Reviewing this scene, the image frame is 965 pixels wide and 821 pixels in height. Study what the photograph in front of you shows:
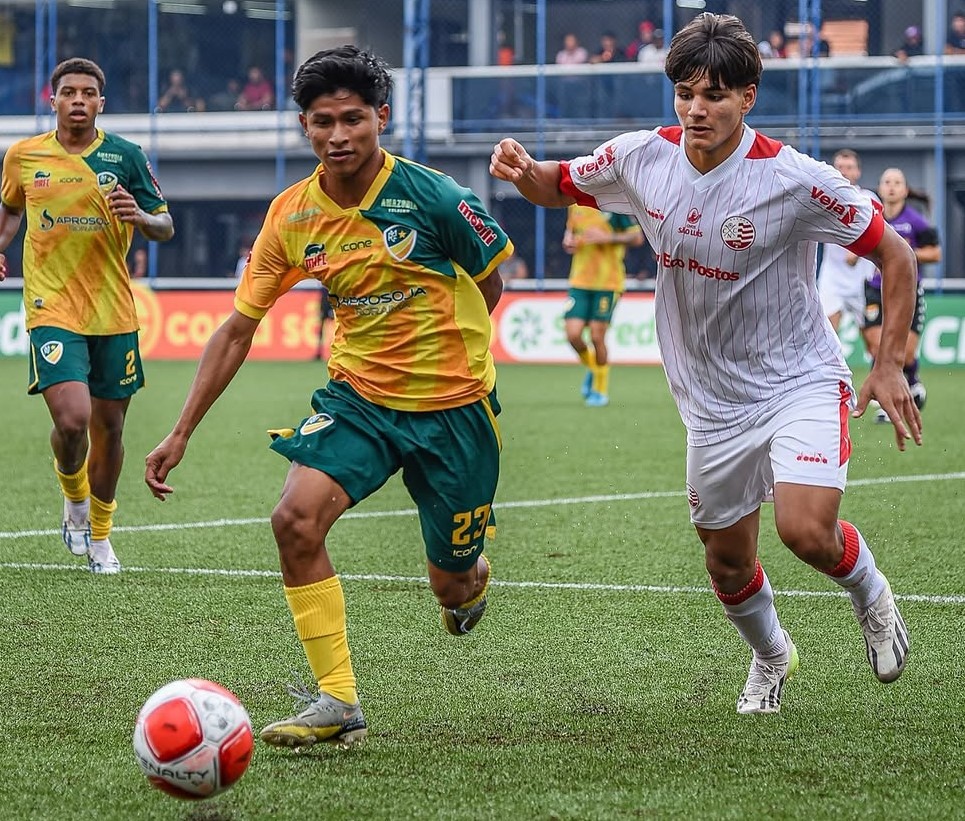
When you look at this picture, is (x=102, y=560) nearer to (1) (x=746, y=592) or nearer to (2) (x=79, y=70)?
(2) (x=79, y=70)

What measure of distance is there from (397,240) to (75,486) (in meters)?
3.29

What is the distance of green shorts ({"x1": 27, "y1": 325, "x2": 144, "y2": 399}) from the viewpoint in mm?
7238

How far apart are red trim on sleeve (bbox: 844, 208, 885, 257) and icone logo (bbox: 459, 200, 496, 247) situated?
1.04 meters

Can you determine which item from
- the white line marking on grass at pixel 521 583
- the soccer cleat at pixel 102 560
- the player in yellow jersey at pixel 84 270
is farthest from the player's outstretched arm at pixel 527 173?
the soccer cleat at pixel 102 560

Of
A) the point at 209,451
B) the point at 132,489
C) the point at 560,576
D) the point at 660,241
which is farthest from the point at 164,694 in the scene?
the point at 209,451

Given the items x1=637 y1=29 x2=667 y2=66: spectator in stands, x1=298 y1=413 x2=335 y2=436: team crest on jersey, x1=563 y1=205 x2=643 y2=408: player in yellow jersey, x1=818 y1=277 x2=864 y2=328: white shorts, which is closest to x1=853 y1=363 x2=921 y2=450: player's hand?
x1=298 y1=413 x2=335 y2=436: team crest on jersey

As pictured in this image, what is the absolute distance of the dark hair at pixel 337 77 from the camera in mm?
4453

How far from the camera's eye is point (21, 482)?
1024 centimetres

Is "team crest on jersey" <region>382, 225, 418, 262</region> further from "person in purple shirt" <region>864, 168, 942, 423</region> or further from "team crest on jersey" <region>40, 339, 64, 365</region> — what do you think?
"person in purple shirt" <region>864, 168, 942, 423</region>

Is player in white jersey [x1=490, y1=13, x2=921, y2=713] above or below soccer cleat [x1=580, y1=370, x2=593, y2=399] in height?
above

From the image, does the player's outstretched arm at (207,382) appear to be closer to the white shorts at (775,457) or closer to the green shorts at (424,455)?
the green shorts at (424,455)

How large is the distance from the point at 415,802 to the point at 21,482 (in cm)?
706

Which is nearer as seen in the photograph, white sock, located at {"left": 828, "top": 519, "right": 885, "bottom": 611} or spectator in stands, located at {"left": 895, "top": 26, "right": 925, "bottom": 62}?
white sock, located at {"left": 828, "top": 519, "right": 885, "bottom": 611}

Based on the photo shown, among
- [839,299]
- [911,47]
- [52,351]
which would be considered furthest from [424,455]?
[911,47]
